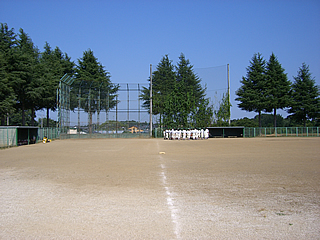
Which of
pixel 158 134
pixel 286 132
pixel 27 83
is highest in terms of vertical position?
pixel 27 83

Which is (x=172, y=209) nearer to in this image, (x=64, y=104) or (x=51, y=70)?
(x=64, y=104)

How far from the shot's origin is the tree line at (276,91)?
178 ft

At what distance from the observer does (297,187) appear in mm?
7473

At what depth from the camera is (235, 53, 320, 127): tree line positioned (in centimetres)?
5438

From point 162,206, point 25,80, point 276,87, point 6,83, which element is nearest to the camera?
point 162,206

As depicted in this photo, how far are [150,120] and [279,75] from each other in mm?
26734

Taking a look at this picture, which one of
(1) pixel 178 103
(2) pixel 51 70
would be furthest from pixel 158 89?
(2) pixel 51 70

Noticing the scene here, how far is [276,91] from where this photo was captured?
178 ft

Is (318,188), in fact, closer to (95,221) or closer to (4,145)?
(95,221)

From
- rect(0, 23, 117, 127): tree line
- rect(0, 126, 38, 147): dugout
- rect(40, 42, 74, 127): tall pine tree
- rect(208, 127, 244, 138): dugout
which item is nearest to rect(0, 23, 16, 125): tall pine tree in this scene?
rect(0, 23, 117, 127): tree line

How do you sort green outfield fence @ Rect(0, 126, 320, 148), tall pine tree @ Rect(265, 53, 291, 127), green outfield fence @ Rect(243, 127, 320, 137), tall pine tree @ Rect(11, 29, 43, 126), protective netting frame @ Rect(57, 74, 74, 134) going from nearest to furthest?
1. green outfield fence @ Rect(0, 126, 320, 148)
2. protective netting frame @ Rect(57, 74, 74, 134)
3. tall pine tree @ Rect(11, 29, 43, 126)
4. green outfield fence @ Rect(243, 127, 320, 137)
5. tall pine tree @ Rect(265, 53, 291, 127)

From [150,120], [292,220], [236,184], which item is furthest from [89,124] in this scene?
[292,220]

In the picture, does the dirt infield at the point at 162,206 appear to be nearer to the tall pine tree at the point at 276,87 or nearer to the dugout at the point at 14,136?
the dugout at the point at 14,136

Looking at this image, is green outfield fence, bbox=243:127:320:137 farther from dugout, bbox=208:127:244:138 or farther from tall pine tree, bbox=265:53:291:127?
tall pine tree, bbox=265:53:291:127
